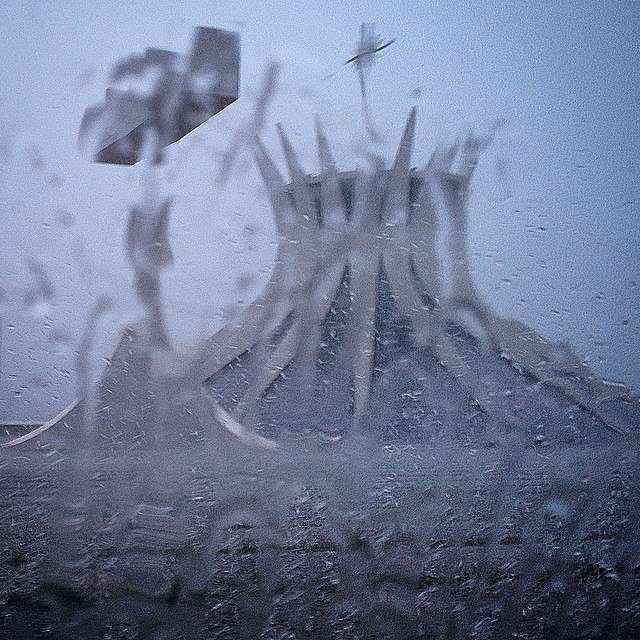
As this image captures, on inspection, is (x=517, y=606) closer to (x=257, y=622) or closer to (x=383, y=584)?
(x=383, y=584)

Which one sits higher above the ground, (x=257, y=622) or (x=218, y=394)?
(x=218, y=394)

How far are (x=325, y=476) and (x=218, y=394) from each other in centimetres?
77

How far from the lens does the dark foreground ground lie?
1.59m

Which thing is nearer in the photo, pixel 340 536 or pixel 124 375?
pixel 340 536

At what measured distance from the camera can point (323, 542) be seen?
2127mm

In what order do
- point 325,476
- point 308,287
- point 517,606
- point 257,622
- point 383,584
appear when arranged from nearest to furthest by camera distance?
point 257,622 → point 517,606 → point 383,584 → point 325,476 → point 308,287

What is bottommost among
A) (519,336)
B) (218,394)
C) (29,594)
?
(29,594)

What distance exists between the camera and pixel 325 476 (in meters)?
2.55

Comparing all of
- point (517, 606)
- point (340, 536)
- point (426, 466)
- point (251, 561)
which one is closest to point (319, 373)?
point (426, 466)

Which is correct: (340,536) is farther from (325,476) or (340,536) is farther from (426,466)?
(426,466)

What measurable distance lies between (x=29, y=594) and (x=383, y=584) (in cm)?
84

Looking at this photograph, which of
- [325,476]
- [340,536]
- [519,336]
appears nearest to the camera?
[340,536]

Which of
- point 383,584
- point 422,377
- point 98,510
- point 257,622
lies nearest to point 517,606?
point 383,584

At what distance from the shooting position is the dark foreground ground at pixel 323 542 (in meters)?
1.59
